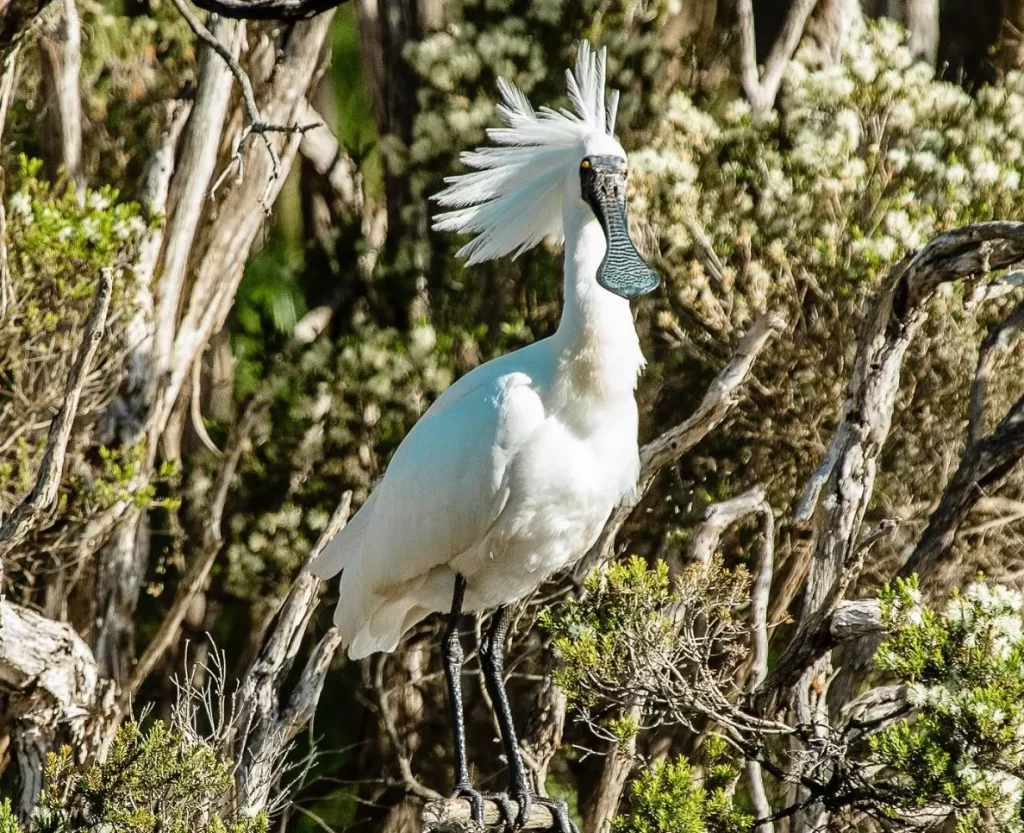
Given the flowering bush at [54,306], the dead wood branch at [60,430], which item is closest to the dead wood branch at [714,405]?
the dead wood branch at [60,430]

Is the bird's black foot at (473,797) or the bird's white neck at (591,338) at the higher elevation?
the bird's white neck at (591,338)

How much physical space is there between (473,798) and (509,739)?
42 cm

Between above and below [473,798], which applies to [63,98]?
above

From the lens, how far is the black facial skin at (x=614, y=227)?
4848 millimetres

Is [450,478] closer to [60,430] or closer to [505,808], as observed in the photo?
[505,808]

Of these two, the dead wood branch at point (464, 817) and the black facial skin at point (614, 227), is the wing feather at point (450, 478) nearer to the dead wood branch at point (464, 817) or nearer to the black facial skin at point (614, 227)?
the black facial skin at point (614, 227)

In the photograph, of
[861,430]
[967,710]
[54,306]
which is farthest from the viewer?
[54,306]

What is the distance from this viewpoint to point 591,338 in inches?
192

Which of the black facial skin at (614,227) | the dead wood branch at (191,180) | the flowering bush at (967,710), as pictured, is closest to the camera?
the flowering bush at (967,710)

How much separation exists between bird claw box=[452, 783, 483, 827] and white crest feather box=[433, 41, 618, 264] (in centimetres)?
168

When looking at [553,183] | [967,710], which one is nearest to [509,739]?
[553,183]

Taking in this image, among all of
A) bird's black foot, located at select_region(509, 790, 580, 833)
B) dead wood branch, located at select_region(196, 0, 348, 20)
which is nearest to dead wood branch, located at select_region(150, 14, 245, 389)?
bird's black foot, located at select_region(509, 790, 580, 833)

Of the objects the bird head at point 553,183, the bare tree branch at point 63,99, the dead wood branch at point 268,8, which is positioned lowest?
the bird head at point 553,183

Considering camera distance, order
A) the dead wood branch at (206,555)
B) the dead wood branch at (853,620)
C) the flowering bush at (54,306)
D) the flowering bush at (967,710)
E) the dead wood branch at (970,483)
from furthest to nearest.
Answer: the dead wood branch at (206,555), the flowering bush at (54,306), the dead wood branch at (970,483), the dead wood branch at (853,620), the flowering bush at (967,710)
